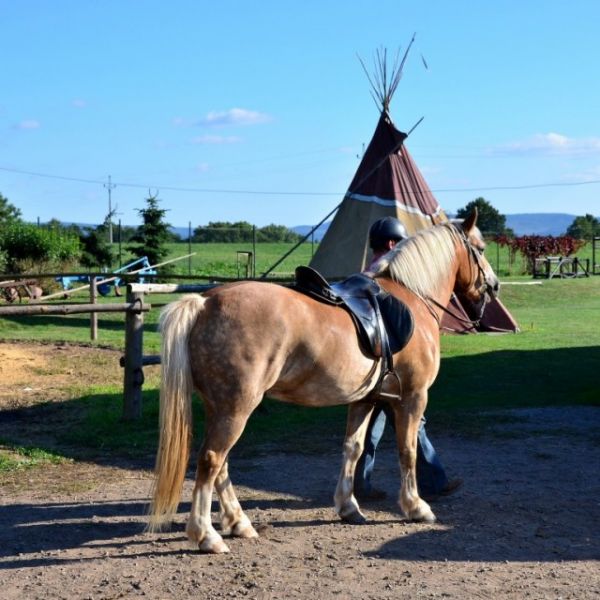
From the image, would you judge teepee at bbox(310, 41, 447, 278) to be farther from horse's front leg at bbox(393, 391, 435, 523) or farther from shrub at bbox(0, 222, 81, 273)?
shrub at bbox(0, 222, 81, 273)

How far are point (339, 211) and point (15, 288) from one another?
30.6ft

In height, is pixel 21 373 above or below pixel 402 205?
below

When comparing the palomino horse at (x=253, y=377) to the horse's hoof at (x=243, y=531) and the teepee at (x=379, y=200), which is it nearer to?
the horse's hoof at (x=243, y=531)

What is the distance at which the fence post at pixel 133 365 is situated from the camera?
28.1 ft

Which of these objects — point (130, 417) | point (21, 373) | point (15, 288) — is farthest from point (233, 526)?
point (15, 288)

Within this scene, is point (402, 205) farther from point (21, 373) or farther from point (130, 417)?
point (130, 417)

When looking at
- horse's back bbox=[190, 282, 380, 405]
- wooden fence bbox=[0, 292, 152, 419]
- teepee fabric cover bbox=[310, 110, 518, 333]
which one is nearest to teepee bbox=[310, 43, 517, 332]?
teepee fabric cover bbox=[310, 110, 518, 333]

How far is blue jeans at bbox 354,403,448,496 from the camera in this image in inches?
241

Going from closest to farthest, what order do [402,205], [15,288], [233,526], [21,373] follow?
1. [233,526]
2. [21,373]
3. [402,205]
4. [15,288]

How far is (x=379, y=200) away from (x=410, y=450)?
1084 cm

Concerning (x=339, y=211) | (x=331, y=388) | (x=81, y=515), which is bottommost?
(x=81, y=515)

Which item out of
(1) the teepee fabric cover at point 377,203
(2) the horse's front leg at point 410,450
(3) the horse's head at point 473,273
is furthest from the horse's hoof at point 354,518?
(1) the teepee fabric cover at point 377,203

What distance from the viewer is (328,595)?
168 inches

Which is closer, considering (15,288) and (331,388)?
(331,388)
